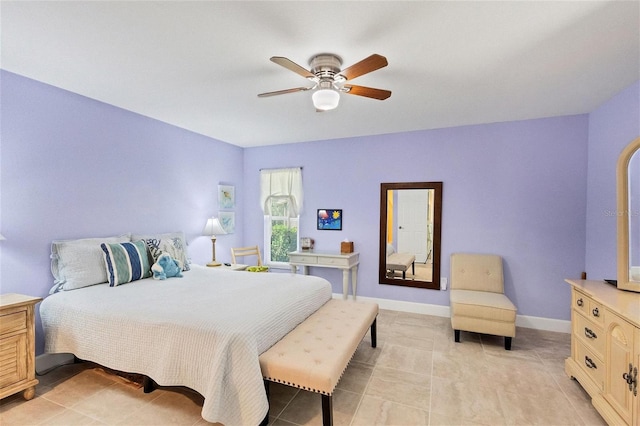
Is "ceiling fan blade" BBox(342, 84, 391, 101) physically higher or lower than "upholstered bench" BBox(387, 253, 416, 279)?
higher

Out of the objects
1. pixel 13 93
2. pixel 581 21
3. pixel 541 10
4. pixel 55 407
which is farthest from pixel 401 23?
pixel 55 407

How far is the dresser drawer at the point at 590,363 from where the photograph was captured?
199cm

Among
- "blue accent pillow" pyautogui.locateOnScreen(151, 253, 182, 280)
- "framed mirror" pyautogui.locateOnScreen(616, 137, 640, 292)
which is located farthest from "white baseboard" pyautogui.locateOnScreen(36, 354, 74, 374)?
"framed mirror" pyautogui.locateOnScreen(616, 137, 640, 292)

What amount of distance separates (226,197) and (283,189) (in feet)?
3.07

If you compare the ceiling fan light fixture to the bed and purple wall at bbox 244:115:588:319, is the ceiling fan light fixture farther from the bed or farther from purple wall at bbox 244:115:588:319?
purple wall at bbox 244:115:588:319

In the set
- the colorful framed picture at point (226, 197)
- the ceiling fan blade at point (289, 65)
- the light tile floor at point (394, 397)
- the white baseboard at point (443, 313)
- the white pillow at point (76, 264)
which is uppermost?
the ceiling fan blade at point (289, 65)

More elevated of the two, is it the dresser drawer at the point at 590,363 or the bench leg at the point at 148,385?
the dresser drawer at the point at 590,363

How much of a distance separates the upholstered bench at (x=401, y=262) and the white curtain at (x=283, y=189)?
163 cm

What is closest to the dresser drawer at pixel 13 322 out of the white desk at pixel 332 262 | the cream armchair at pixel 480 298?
the white desk at pixel 332 262

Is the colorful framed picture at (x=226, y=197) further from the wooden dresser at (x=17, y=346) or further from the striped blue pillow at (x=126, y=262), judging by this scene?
the wooden dresser at (x=17, y=346)

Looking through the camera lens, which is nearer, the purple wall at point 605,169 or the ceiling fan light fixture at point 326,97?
the ceiling fan light fixture at point 326,97

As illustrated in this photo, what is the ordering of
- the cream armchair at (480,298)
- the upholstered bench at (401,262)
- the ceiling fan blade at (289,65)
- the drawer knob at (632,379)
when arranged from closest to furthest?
the drawer knob at (632,379), the ceiling fan blade at (289,65), the cream armchair at (480,298), the upholstered bench at (401,262)

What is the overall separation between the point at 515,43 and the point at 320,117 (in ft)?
6.75

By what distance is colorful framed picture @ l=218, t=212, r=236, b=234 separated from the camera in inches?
185
